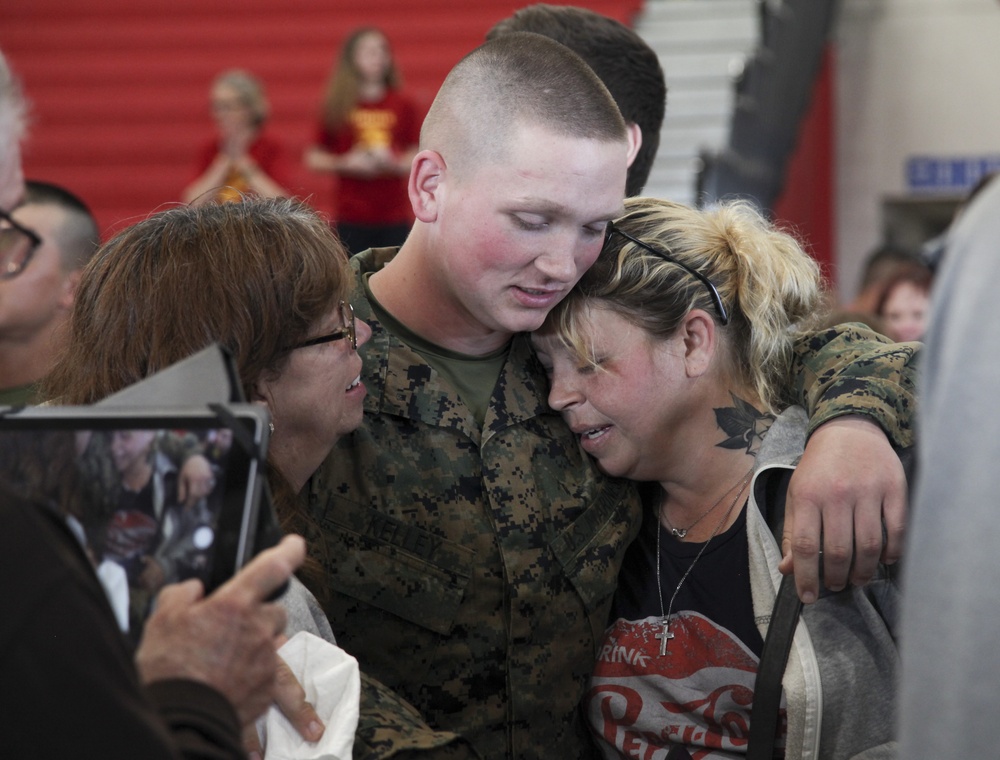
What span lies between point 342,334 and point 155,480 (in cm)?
63

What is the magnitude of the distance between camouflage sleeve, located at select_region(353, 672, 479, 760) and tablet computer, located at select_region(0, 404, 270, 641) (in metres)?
0.42

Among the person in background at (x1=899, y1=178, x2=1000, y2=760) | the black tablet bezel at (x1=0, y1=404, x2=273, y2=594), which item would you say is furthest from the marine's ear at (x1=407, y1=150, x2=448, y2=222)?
the person in background at (x1=899, y1=178, x2=1000, y2=760)

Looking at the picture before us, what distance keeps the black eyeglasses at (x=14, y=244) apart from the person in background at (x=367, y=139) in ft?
14.0

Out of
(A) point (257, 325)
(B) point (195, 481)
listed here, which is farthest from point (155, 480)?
(A) point (257, 325)

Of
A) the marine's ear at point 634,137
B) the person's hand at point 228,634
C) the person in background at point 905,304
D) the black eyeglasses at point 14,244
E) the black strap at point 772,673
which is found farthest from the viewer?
the person in background at point 905,304

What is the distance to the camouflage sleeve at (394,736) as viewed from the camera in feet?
4.60

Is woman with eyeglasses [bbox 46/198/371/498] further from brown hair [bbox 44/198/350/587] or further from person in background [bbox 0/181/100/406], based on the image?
person in background [bbox 0/181/100/406]

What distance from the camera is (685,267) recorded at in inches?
74.8

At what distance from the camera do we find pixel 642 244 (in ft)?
6.24

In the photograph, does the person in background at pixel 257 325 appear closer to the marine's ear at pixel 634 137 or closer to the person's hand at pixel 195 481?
the person's hand at pixel 195 481

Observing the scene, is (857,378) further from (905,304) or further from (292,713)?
(905,304)

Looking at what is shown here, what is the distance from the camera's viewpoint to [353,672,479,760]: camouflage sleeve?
1402mm

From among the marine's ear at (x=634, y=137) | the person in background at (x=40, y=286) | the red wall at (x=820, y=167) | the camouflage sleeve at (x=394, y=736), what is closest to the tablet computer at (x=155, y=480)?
the camouflage sleeve at (x=394, y=736)

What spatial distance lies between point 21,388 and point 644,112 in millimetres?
1691
